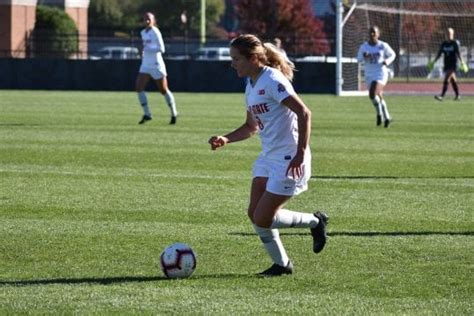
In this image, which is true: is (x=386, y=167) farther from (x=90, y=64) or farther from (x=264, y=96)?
(x=90, y=64)

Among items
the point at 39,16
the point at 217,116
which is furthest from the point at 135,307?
the point at 39,16

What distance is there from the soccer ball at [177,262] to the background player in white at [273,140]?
0.54 metres

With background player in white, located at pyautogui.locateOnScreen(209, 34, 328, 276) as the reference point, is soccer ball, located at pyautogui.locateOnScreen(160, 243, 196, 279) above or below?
below

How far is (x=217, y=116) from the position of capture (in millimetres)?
28203

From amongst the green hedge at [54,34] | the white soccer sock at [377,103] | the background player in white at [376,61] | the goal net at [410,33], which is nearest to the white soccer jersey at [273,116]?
the white soccer sock at [377,103]

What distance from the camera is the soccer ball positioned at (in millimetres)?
8414

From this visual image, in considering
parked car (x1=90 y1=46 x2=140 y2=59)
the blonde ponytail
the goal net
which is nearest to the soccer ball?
the blonde ponytail

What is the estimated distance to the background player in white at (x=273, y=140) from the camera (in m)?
8.51

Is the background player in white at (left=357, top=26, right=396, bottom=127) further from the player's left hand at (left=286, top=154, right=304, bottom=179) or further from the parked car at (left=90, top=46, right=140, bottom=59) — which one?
the parked car at (left=90, top=46, right=140, bottom=59)

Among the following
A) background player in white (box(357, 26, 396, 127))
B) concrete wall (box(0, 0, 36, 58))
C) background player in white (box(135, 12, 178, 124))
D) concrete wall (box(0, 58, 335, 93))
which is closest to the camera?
background player in white (box(135, 12, 178, 124))

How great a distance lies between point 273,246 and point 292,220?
0.96 ft

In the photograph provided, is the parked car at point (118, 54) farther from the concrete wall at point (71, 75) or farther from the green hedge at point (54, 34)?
the concrete wall at point (71, 75)

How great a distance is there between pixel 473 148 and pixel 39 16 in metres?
44.4

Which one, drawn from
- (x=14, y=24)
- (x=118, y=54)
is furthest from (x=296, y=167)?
(x=14, y=24)
